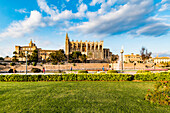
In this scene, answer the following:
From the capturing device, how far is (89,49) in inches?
4422

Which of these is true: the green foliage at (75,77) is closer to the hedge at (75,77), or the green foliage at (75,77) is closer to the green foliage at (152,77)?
the hedge at (75,77)

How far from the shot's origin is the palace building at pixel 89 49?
10765 cm

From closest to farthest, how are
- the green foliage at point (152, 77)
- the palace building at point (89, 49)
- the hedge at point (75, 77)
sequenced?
the hedge at point (75, 77) → the green foliage at point (152, 77) → the palace building at point (89, 49)

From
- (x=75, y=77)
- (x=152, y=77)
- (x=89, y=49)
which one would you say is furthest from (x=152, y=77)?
(x=89, y=49)

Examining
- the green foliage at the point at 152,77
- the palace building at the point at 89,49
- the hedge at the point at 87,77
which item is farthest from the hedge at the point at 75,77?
the palace building at the point at 89,49

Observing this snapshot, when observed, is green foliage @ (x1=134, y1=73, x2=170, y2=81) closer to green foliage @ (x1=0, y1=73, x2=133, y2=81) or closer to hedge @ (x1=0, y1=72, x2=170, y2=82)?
hedge @ (x1=0, y1=72, x2=170, y2=82)

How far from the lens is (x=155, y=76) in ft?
43.2

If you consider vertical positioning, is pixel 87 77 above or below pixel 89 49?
below

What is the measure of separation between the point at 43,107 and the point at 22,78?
31.9ft

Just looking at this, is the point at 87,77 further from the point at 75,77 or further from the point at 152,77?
the point at 152,77

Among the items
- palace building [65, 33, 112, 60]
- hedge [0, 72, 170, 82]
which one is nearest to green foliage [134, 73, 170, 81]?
hedge [0, 72, 170, 82]

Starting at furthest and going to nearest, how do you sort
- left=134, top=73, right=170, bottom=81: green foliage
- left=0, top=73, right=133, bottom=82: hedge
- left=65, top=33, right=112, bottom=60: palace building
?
left=65, top=33, right=112, bottom=60: palace building → left=134, top=73, right=170, bottom=81: green foliage → left=0, top=73, right=133, bottom=82: hedge

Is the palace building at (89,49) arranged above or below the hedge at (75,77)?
above

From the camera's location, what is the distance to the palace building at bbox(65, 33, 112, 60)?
107650 millimetres
